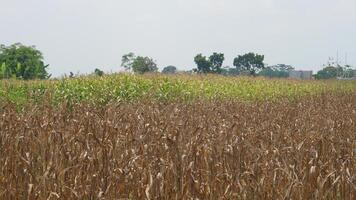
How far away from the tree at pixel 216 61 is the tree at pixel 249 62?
770 centimetres

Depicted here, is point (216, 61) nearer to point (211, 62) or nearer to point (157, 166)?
point (211, 62)

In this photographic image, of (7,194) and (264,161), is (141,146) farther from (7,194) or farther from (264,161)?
(7,194)

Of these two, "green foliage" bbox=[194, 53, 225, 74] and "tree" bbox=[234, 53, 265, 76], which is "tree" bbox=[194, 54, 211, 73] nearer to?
"green foliage" bbox=[194, 53, 225, 74]

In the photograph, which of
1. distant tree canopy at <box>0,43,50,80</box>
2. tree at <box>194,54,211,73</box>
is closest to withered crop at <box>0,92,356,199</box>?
distant tree canopy at <box>0,43,50,80</box>

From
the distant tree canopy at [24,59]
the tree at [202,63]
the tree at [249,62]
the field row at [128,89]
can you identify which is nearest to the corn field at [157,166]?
the field row at [128,89]

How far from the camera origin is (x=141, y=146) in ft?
12.9

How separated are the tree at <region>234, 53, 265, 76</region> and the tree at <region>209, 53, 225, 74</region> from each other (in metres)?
7.70

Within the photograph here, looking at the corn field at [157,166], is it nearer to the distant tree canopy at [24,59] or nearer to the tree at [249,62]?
the distant tree canopy at [24,59]

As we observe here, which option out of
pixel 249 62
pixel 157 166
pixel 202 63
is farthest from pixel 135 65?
pixel 157 166

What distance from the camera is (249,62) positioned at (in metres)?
57.8

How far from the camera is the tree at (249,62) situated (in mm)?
55812

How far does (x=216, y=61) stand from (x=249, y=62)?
11.0 metres

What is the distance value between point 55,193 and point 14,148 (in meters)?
1.38

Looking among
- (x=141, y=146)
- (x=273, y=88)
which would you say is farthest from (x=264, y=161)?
(x=273, y=88)
